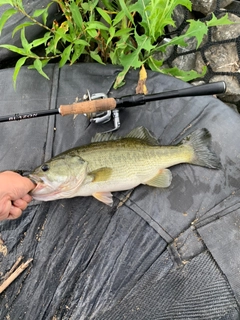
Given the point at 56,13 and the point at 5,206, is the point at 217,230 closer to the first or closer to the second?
the point at 5,206

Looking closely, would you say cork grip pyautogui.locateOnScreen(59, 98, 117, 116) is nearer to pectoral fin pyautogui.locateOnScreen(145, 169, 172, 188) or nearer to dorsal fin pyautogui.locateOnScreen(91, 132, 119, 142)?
dorsal fin pyautogui.locateOnScreen(91, 132, 119, 142)

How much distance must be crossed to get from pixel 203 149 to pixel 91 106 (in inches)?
40.0

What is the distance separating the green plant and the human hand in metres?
0.90

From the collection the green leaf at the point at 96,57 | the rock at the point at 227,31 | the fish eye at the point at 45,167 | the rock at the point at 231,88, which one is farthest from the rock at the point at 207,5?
the fish eye at the point at 45,167

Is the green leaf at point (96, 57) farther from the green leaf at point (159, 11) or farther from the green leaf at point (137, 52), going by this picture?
the green leaf at point (159, 11)

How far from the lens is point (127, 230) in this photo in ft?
9.50

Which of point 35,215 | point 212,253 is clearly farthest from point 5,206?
point 212,253

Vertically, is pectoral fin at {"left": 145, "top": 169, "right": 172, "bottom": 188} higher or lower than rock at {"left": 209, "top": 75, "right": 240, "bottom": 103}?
lower

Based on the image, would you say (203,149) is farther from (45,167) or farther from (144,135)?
(45,167)

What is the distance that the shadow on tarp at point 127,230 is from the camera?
105 inches

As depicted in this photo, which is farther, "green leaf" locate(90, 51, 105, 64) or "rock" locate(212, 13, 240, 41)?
"rock" locate(212, 13, 240, 41)

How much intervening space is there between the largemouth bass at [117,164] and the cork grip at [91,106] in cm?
35

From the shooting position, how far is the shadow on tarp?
2.66 m

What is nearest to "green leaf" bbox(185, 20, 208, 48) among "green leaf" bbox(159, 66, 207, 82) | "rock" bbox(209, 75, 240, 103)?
"green leaf" bbox(159, 66, 207, 82)
